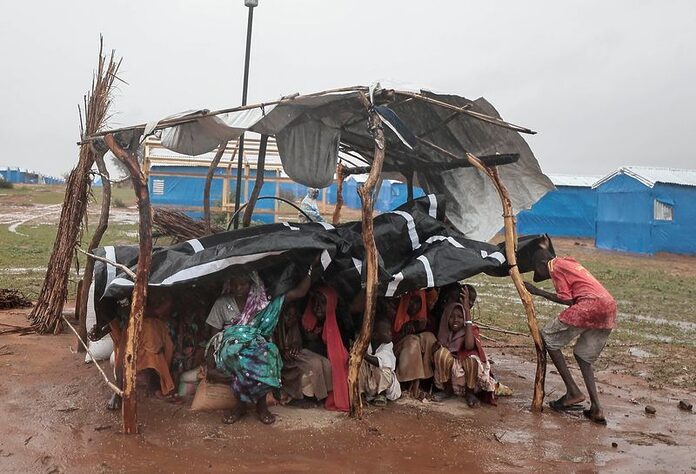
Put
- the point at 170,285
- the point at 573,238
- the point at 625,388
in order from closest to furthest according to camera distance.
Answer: the point at 170,285 < the point at 625,388 < the point at 573,238

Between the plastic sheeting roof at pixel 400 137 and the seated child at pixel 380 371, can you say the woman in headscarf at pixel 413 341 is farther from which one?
the plastic sheeting roof at pixel 400 137

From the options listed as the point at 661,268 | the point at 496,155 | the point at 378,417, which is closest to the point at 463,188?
the point at 496,155

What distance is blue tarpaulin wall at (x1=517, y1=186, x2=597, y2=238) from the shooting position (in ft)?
105

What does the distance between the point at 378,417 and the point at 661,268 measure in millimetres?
17936

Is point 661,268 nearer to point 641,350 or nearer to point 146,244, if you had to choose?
point 641,350

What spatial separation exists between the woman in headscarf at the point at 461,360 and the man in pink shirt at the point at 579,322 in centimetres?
61

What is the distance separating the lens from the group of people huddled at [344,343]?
4.95m

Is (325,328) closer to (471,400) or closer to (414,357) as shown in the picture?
(414,357)

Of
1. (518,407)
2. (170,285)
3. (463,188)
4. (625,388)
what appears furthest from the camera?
(463,188)

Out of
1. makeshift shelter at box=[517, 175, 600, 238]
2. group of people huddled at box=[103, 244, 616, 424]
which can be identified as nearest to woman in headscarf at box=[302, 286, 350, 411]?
group of people huddled at box=[103, 244, 616, 424]

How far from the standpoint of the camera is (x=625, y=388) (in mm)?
6484

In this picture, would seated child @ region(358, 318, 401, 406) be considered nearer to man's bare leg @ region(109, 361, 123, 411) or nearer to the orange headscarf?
the orange headscarf

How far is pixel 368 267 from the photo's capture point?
16.4 ft

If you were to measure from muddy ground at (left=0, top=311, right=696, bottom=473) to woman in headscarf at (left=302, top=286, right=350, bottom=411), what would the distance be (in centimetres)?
51
